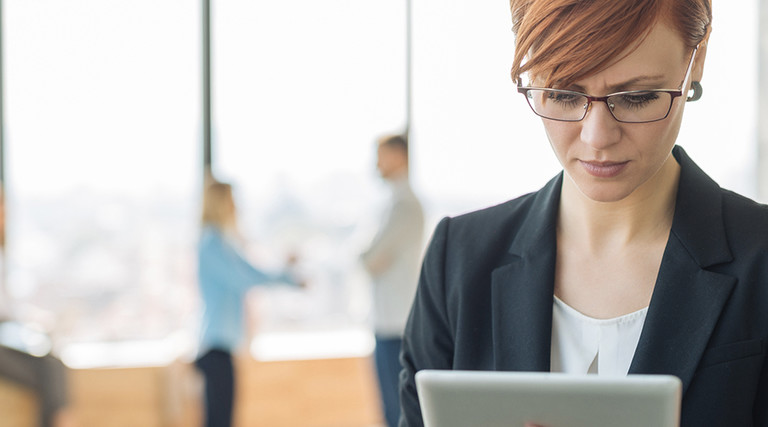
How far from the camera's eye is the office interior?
4543 mm

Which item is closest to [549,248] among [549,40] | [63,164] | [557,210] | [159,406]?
[557,210]

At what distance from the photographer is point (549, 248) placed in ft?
3.93

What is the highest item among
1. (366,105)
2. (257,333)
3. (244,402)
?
(366,105)

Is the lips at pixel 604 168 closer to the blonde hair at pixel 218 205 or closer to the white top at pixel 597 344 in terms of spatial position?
the white top at pixel 597 344

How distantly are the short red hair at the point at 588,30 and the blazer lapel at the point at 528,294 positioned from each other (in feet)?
0.88

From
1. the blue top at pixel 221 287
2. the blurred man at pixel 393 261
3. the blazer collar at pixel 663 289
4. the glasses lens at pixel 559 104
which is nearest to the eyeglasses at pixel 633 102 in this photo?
the glasses lens at pixel 559 104

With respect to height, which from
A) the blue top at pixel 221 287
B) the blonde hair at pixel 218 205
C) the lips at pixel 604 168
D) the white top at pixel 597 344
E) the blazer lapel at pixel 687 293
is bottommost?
the blue top at pixel 221 287

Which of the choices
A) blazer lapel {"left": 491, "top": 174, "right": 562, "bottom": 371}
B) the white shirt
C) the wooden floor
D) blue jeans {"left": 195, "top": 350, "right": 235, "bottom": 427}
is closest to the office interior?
the wooden floor

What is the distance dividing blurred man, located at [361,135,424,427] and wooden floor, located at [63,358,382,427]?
3.00 ft

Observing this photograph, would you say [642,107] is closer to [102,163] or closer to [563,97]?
[563,97]

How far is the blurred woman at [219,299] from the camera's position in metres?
3.80

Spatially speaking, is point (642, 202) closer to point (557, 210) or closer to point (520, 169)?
point (557, 210)

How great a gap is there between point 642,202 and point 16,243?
165 inches

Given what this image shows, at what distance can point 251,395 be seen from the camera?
4633 mm
